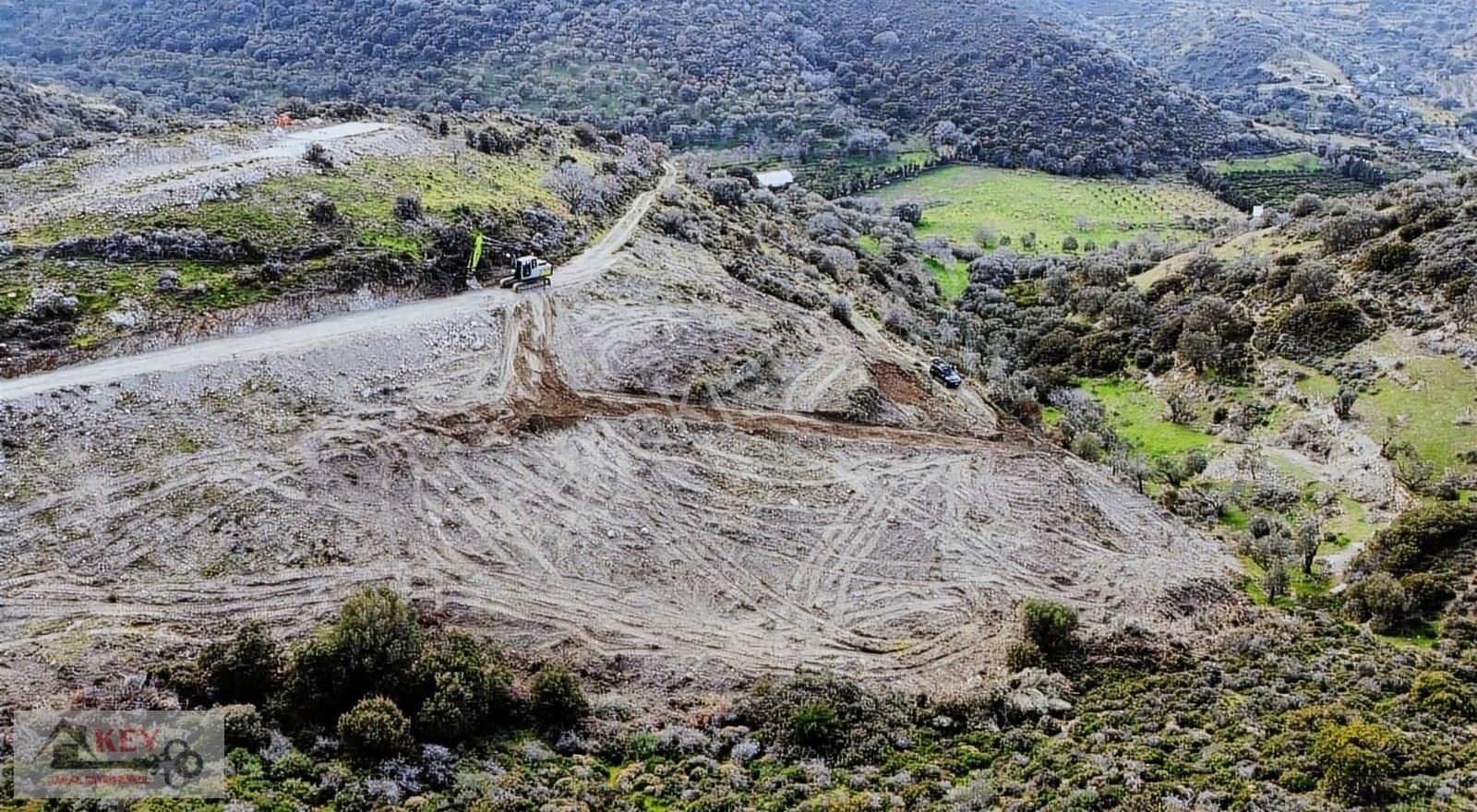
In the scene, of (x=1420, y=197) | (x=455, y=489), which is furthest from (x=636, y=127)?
(x=455, y=489)

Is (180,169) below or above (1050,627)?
above

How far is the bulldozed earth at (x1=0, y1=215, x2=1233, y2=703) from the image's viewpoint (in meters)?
26.0

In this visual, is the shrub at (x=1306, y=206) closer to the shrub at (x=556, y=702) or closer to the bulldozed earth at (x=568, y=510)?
the bulldozed earth at (x=568, y=510)

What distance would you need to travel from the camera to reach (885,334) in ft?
159

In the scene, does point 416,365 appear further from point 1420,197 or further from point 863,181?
point 863,181

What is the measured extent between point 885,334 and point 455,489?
84.0 ft

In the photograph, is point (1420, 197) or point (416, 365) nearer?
point (416, 365)

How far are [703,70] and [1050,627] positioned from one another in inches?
3862

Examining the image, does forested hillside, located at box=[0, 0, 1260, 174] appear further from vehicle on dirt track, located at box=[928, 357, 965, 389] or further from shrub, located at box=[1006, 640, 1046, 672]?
shrub, located at box=[1006, 640, 1046, 672]

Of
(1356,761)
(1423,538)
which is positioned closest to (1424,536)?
(1423,538)

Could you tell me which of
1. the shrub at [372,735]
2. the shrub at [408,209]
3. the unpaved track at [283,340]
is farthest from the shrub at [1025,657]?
the shrub at [408,209]

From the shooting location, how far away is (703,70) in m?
112

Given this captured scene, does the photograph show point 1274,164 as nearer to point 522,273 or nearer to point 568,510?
point 522,273

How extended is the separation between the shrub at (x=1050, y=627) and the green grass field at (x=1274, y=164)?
101 metres
